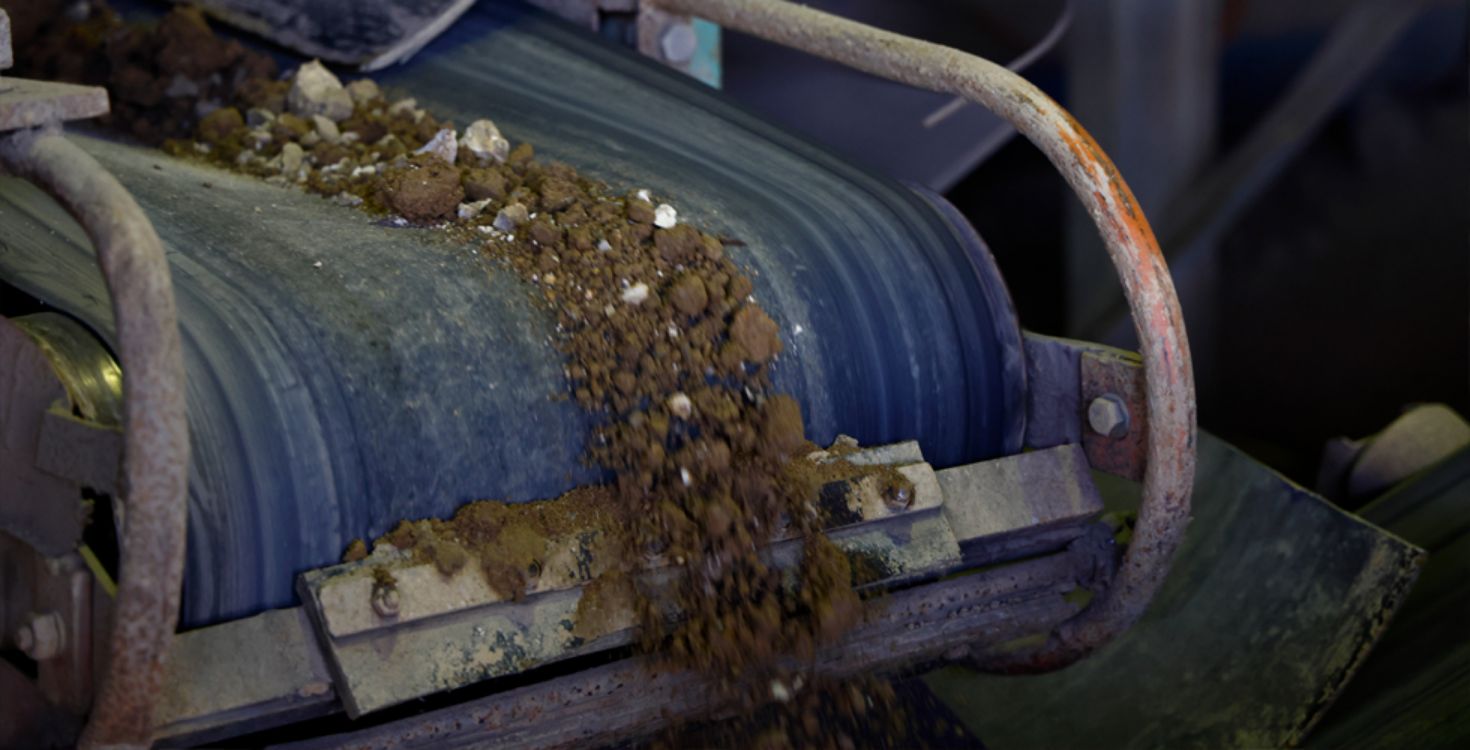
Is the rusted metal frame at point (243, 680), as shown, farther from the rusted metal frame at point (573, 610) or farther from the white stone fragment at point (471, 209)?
the white stone fragment at point (471, 209)

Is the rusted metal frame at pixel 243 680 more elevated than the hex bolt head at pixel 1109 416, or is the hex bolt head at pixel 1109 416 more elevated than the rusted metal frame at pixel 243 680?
the hex bolt head at pixel 1109 416

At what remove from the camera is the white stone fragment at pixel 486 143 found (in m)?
1.67

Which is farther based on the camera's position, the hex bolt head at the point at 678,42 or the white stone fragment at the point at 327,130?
the hex bolt head at the point at 678,42

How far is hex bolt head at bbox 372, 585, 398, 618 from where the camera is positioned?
121cm

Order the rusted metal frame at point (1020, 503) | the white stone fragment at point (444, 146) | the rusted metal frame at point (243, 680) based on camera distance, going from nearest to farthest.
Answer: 1. the rusted metal frame at point (243, 680)
2. the rusted metal frame at point (1020, 503)
3. the white stone fragment at point (444, 146)

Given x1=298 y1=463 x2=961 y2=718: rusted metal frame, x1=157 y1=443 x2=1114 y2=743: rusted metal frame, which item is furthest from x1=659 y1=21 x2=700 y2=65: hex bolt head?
x1=298 y1=463 x2=961 y2=718: rusted metal frame

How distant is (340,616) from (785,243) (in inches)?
23.8

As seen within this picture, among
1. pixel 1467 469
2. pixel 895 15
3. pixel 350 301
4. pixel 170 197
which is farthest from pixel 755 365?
pixel 895 15

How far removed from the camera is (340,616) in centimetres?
121

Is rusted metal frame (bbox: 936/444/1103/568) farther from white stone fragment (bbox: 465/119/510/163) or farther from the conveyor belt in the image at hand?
white stone fragment (bbox: 465/119/510/163)

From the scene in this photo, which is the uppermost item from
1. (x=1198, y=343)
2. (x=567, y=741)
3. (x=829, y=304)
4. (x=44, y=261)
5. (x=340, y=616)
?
(x=829, y=304)

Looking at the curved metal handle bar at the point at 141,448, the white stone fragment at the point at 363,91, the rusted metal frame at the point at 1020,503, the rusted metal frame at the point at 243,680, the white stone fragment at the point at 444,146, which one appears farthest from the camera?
the white stone fragment at the point at 363,91

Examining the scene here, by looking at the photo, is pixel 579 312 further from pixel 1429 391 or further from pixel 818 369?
pixel 1429 391

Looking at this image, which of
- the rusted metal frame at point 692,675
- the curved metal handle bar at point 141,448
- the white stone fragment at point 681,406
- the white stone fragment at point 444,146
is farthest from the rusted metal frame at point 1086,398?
the curved metal handle bar at point 141,448
